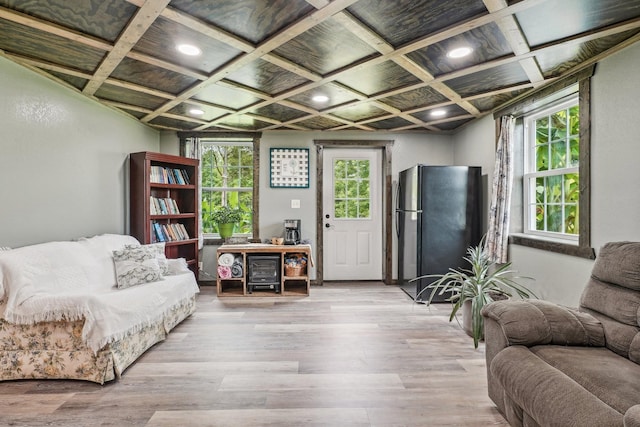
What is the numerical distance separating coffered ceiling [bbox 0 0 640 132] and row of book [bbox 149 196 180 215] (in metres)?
1.13

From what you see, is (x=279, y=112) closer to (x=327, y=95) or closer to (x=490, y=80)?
(x=327, y=95)

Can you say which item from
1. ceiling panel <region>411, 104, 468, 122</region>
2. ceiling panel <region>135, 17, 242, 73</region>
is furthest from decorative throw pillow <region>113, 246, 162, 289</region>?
ceiling panel <region>411, 104, 468, 122</region>

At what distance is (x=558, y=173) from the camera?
3082 mm

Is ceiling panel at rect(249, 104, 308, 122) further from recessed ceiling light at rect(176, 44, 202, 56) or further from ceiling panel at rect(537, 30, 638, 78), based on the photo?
ceiling panel at rect(537, 30, 638, 78)

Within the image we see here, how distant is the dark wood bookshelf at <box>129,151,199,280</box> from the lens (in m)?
3.94

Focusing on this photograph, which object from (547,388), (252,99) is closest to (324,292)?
(252,99)

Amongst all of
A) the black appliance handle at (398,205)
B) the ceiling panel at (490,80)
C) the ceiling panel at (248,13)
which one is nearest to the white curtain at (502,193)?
the ceiling panel at (490,80)

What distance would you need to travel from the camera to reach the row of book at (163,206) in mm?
4086

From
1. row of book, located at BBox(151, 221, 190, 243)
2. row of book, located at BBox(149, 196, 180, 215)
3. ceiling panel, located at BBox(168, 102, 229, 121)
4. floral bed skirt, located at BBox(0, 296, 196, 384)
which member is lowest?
Answer: floral bed skirt, located at BBox(0, 296, 196, 384)

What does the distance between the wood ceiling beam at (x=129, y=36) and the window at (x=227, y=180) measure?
6.91 feet

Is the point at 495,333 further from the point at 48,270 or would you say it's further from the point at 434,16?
the point at 48,270

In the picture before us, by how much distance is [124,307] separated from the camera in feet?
7.65

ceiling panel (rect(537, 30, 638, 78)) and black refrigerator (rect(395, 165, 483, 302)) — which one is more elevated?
ceiling panel (rect(537, 30, 638, 78))

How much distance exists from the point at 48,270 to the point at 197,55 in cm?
189
